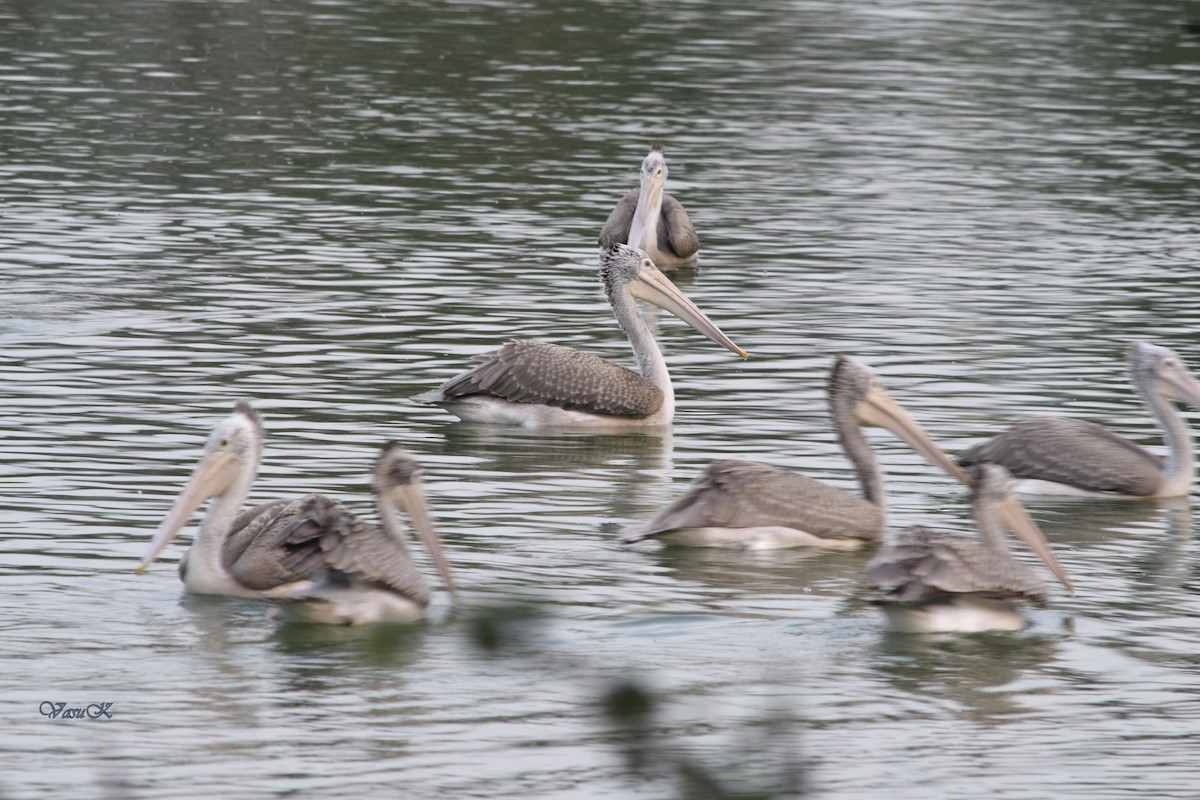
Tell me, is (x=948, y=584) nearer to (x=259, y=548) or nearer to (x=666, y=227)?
(x=259, y=548)

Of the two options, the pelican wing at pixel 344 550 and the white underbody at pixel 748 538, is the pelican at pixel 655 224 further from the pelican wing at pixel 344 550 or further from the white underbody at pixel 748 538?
the pelican wing at pixel 344 550

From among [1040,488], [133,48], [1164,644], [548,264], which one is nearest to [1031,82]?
[133,48]

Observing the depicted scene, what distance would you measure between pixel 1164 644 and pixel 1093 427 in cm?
246

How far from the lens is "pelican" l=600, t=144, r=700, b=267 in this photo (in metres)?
16.3

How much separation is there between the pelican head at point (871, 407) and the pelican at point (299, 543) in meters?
2.36

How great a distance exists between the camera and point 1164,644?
7.53 metres

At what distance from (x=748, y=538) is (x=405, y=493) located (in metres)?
1.62

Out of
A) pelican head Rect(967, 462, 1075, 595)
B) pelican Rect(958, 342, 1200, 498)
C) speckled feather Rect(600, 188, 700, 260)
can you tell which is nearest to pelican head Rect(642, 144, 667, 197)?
speckled feather Rect(600, 188, 700, 260)

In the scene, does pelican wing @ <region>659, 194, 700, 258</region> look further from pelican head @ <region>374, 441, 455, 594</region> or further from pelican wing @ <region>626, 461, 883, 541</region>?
pelican head @ <region>374, 441, 455, 594</region>

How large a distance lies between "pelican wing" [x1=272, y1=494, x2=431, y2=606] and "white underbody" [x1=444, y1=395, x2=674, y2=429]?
347 cm

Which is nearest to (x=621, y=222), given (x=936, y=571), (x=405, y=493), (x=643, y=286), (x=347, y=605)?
(x=643, y=286)

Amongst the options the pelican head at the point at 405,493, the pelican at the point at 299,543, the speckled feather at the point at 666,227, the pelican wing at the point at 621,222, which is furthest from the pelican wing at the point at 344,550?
the pelican wing at the point at 621,222

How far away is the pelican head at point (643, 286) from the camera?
12.4 meters

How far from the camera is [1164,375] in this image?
1034cm
